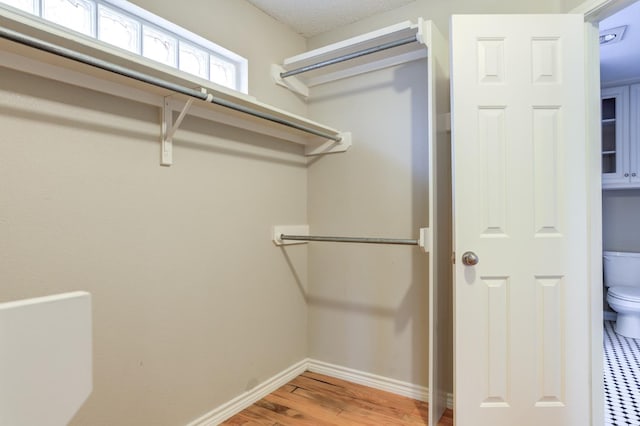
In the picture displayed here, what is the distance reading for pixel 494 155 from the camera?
63.3 inches

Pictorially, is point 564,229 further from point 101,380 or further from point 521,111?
point 101,380

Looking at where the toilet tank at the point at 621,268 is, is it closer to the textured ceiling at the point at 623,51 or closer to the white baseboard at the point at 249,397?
the textured ceiling at the point at 623,51

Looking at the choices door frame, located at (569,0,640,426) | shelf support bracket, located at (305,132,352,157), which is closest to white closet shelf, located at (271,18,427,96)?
shelf support bracket, located at (305,132,352,157)

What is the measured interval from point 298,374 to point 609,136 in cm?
350

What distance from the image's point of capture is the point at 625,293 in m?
3.02

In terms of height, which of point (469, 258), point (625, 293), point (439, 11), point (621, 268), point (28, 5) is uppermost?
point (439, 11)

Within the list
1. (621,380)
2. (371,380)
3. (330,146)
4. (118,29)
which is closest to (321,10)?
(330,146)

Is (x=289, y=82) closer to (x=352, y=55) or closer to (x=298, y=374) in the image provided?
(x=352, y=55)

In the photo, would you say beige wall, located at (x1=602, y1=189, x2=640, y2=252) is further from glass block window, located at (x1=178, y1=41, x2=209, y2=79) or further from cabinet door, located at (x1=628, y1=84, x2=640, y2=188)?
glass block window, located at (x1=178, y1=41, x2=209, y2=79)

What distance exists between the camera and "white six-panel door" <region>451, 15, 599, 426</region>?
156cm

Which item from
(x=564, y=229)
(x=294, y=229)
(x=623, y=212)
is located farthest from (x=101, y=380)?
(x=623, y=212)

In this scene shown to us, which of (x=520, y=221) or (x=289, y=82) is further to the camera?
(x=289, y=82)

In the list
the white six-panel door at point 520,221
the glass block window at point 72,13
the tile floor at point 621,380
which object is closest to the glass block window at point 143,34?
the glass block window at point 72,13

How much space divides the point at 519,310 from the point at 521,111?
0.88 meters
